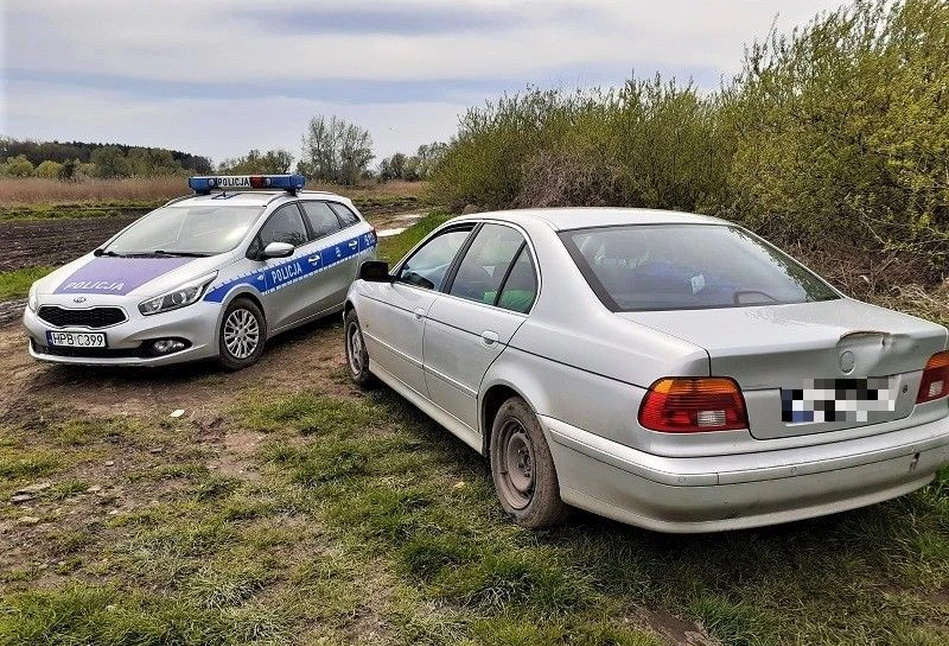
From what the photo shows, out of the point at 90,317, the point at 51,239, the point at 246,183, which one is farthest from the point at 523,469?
the point at 51,239

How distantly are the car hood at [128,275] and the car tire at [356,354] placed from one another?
136 centimetres

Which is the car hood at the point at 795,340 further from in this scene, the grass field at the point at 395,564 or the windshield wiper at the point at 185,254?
the windshield wiper at the point at 185,254

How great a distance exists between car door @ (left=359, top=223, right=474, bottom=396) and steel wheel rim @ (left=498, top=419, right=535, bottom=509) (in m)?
1.00

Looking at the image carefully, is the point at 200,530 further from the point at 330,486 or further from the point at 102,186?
the point at 102,186

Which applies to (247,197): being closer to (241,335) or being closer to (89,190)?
(241,335)

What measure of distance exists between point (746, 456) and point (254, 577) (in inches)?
82.1

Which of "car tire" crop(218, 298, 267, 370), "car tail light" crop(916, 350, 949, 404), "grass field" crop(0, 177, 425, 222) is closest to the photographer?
"car tail light" crop(916, 350, 949, 404)

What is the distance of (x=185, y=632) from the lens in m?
2.63

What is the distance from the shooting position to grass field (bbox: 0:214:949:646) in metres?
2.63

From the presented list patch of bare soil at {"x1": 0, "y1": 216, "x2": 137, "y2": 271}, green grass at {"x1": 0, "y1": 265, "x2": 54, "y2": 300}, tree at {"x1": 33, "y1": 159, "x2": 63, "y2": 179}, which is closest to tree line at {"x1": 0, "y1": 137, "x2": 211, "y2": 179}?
tree at {"x1": 33, "y1": 159, "x2": 63, "y2": 179}

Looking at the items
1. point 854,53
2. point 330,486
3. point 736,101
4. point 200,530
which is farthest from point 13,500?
point 736,101

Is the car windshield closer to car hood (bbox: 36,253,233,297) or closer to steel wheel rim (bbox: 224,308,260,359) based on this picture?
car hood (bbox: 36,253,233,297)

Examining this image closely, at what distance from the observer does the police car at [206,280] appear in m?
5.68

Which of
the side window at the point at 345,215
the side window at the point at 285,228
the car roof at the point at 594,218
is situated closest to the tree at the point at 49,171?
the side window at the point at 345,215
